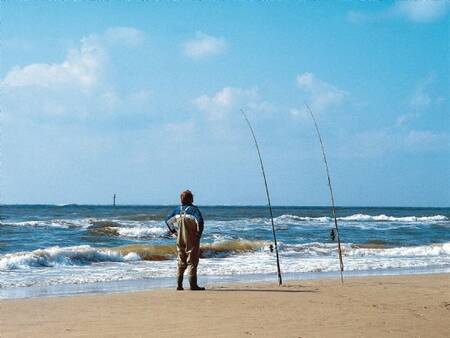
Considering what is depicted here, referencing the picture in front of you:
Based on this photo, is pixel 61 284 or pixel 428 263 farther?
pixel 428 263

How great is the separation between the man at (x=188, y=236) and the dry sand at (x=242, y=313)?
1.07 feet

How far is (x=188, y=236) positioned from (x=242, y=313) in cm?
A: 241

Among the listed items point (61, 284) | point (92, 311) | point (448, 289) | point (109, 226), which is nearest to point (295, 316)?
point (92, 311)

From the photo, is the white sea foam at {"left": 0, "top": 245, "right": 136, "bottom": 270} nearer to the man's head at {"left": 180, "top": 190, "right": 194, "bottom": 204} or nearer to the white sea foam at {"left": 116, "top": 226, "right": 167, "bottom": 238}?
the man's head at {"left": 180, "top": 190, "right": 194, "bottom": 204}

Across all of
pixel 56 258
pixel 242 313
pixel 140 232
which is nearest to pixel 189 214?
pixel 242 313

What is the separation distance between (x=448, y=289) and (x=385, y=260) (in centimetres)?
715

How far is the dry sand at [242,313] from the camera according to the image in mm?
5816

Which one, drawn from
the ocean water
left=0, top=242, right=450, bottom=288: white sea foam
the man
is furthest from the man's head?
left=0, top=242, right=450, bottom=288: white sea foam

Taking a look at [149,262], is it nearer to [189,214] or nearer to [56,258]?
[56,258]

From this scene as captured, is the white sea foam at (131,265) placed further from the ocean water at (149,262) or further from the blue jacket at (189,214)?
the blue jacket at (189,214)

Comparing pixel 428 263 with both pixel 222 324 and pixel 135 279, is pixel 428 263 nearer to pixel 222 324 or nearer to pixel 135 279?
pixel 135 279

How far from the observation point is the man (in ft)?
29.6

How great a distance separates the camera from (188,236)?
9.05 metres

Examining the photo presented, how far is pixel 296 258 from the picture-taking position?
55.4 feet
